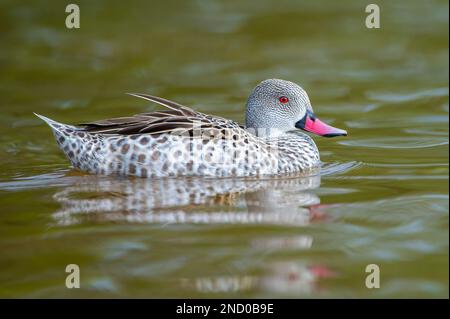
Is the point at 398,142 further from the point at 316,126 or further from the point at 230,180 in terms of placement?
the point at 230,180

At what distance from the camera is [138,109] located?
12812 millimetres

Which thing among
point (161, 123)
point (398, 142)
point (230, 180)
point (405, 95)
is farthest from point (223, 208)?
point (405, 95)

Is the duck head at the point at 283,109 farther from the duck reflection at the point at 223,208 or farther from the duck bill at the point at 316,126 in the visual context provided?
the duck reflection at the point at 223,208

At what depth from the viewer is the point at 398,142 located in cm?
1081

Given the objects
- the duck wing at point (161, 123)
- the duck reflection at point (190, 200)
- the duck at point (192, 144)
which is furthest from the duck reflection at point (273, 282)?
the duck wing at point (161, 123)

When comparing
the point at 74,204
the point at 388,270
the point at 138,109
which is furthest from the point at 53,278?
the point at 138,109

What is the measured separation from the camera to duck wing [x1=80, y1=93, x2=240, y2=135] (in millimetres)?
9133

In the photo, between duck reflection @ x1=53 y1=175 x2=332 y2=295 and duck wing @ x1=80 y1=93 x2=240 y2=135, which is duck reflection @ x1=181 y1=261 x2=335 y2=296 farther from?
duck wing @ x1=80 y1=93 x2=240 y2=135

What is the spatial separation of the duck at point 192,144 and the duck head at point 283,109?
0.01 m

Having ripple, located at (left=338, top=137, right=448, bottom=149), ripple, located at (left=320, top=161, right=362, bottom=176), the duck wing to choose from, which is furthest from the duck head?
ripple, located at (left=338, top=137, right=448, bottom=149)

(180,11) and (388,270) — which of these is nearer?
(388,270)

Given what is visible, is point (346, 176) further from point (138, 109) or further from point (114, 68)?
point (114, 68)

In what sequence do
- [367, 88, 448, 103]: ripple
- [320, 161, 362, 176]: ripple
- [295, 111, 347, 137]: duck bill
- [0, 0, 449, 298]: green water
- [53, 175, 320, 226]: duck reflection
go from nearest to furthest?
[0, 0, 449, 298]: green water → [53, 175, 320, 226]: duck reflection → [320, 161, 362, 176]: ripple → [295, 111, 347, 137]: duck bill → [367, 88, 448, 103]: ripple

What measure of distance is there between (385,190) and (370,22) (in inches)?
331
